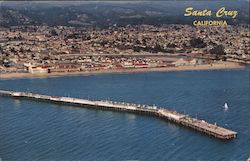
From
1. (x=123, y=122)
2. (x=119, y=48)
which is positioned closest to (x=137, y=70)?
(x=119, y=48)

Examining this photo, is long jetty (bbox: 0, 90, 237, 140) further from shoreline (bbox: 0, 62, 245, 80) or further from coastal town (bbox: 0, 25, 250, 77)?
coastal town (bbox: 0, 25, 250, 77)

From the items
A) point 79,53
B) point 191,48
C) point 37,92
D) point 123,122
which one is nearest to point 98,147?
point 123,122

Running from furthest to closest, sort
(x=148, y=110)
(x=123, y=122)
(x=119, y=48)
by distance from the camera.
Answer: (x=119, y=48), (x=148, y=110), (x=123, y=122)

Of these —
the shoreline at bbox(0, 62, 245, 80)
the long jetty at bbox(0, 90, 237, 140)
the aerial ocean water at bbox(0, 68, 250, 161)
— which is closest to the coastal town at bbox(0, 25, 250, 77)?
the shoreline at bbox(0, 62, 245, 80)

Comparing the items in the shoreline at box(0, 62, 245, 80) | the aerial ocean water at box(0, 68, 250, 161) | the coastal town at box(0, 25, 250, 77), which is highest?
the coastal town at box(0, 25, 250, 77)

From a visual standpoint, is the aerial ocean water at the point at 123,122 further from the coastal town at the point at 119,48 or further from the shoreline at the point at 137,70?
the coastal town at the point at 119,48

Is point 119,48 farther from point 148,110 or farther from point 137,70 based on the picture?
point 148,110

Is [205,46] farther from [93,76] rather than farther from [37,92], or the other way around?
[37,92]
